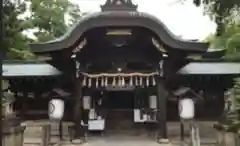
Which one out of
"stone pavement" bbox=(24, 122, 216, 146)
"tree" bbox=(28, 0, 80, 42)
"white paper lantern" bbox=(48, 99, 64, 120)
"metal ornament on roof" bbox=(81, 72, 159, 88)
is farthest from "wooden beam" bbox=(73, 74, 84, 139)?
"tree" bbox=(28, 0, 80, 42)

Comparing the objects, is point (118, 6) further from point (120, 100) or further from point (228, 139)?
point (228, 139)

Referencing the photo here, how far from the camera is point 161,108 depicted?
14055 mm

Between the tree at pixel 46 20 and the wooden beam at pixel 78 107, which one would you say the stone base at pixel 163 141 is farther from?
the tree at pixel 46 20

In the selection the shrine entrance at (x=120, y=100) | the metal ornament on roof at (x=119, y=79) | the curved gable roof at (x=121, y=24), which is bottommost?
the shrine entrance at (x=120, y=100)

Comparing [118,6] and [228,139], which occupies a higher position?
[118,6]

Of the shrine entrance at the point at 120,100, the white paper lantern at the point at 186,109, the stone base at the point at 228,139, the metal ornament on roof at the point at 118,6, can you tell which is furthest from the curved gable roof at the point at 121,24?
the stone base at the point at 228,139

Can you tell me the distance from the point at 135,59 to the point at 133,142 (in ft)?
9.97

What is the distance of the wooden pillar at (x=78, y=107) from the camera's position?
14008 mm

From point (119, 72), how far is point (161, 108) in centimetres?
190

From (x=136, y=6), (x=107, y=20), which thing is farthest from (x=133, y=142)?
(x=136, y=6)

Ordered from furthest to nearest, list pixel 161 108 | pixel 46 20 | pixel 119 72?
pixel 46 20 < pixel 119 72 < pixel 161 108

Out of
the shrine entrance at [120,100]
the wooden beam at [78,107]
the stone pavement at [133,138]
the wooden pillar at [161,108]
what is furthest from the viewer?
the shrine entrance at [120,100]

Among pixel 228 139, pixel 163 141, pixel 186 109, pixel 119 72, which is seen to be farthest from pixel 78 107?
pixel 228 139

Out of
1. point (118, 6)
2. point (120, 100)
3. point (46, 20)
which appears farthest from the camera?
point (46, 20)
